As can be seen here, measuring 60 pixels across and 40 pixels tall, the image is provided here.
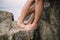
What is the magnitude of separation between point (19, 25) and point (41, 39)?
0.34m

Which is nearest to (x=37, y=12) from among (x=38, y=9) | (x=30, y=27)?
→ (x=38, y=9)

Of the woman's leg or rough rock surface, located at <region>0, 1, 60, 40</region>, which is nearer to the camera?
rough rock surface, located at <region>0, 1, 60, 40</region>

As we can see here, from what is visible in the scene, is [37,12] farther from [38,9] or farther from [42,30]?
[42,30]

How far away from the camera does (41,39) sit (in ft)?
7.52

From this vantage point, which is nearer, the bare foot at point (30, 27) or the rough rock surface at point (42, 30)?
the rough rock surface at point (42, 30)

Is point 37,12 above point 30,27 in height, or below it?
above

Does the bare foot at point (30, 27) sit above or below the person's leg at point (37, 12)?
Answer: below

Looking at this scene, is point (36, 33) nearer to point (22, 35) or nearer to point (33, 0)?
point (22, 35)

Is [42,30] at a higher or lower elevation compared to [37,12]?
lower

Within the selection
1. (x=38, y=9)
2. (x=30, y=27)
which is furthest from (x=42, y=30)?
(x=38, y=9)

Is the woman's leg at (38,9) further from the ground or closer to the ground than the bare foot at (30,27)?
further from the ground

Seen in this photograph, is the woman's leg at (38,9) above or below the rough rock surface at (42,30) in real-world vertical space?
above

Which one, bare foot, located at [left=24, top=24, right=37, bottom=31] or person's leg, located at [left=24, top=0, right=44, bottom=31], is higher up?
person's leg, located at [left=24, top=0, right=44, bottom=31]

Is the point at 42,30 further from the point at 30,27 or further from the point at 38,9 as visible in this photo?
the point at 38,9
